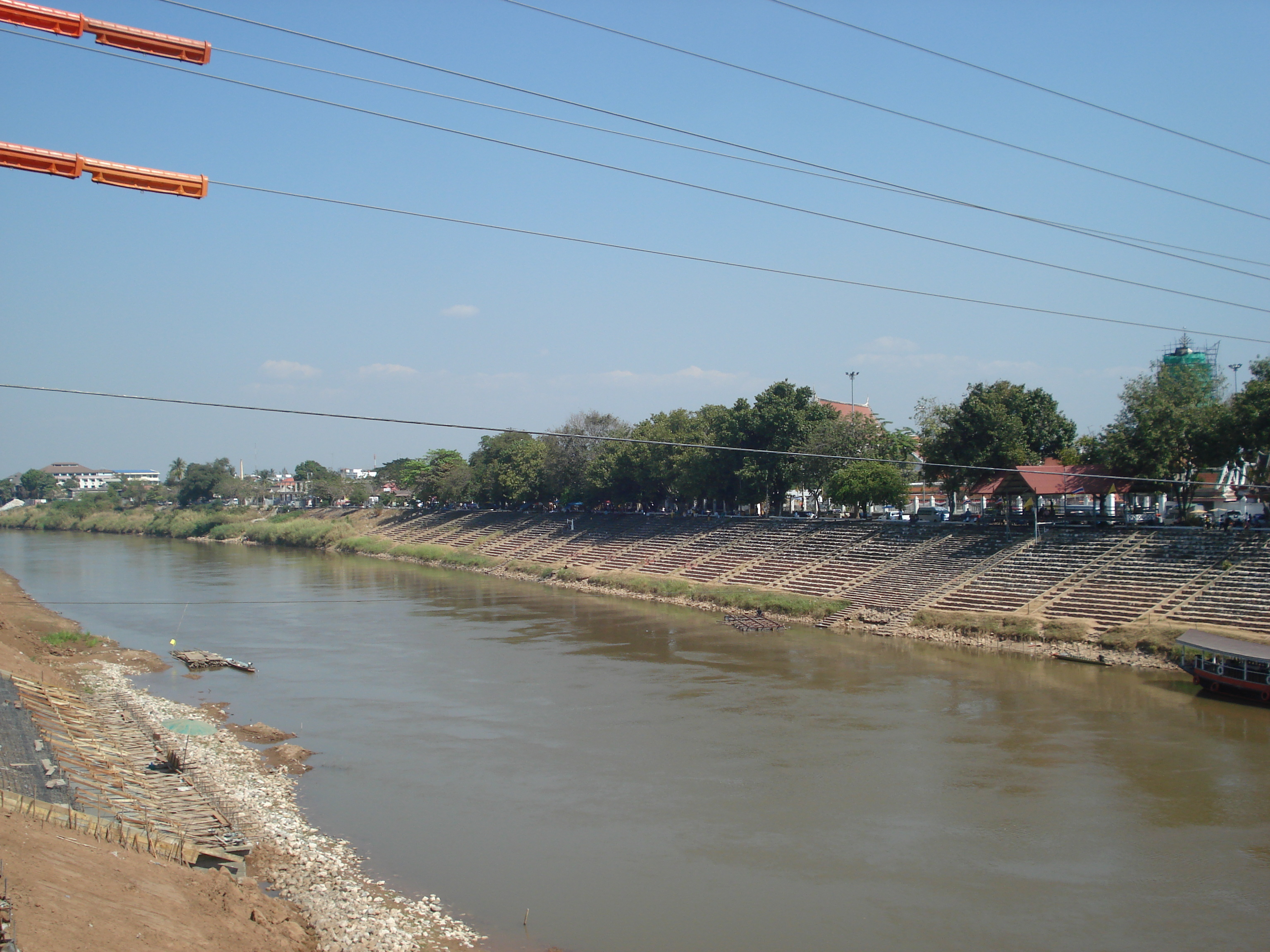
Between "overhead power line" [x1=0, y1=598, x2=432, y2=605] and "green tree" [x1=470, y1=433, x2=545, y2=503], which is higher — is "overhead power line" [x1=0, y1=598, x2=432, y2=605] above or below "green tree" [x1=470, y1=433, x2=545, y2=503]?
below

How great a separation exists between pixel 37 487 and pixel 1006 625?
572 ft

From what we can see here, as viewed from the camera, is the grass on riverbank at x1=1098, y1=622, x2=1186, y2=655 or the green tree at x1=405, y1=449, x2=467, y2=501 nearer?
the grass on riverbank at x1=1098, y1=622, x2=1186, y2=655

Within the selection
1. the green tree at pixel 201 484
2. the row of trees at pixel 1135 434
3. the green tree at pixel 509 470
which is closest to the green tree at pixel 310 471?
the green tree at pixel 201 484

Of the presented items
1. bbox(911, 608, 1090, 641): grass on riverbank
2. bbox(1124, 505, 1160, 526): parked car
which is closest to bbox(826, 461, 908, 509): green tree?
bbox(1124, 505, 1160, 526): parked car

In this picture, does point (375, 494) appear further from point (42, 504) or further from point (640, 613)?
point (640, 613)

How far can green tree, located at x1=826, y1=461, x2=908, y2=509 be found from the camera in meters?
44.6

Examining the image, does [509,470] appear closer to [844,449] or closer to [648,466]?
[648,466]

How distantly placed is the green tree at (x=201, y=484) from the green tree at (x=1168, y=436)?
112 metres

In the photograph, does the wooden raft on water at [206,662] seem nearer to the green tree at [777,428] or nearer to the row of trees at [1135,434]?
the row of trees at [1135,434]

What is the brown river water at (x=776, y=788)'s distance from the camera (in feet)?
42.4

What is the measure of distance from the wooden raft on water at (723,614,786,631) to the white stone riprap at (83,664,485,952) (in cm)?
2081

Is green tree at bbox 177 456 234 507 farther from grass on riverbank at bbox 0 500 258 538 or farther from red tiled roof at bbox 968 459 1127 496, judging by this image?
red tiled roof at bbox 968 459 1127 496

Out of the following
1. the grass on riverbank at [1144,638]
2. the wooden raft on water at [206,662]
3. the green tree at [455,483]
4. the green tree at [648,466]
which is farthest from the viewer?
the green tree at [455,483]

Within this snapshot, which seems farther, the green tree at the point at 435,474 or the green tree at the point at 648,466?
the green tree at the point at 435,474
